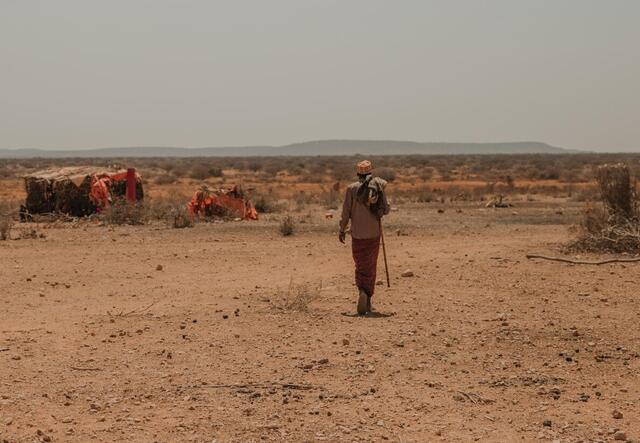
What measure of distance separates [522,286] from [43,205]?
14.6 metres

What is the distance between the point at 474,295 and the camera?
10477mm

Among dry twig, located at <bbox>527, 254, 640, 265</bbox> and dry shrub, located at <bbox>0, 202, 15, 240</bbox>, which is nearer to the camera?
dry twig, located at <bbox>527, 254, 640, 265</bbox>

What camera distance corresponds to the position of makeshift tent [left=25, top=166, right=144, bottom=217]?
21.6 metres

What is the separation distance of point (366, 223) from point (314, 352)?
2128mm

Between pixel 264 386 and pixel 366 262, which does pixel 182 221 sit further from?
pixel 264 386

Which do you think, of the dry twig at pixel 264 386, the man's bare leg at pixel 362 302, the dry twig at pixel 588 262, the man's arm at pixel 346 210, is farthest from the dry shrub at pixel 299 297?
the dry twig at pixel 588 262

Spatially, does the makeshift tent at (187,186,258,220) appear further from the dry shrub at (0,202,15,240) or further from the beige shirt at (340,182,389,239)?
the beige shirt at (340,182,389,239)

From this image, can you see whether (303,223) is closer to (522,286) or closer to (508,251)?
(508,251)

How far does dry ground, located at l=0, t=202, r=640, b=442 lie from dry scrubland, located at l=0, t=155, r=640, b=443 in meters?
0.02

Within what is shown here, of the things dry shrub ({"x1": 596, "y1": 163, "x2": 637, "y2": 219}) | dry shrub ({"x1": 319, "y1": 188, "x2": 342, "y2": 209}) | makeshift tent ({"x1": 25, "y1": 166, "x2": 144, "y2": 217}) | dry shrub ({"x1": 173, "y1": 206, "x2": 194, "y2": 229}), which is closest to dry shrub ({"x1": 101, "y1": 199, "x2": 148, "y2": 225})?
makeshift tent ({"x1": 25, "y1": 166, "x2": 144, "y2": 217})

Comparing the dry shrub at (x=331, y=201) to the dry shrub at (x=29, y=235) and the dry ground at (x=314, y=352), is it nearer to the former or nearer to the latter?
the dry shrub at (x=29, y=235)

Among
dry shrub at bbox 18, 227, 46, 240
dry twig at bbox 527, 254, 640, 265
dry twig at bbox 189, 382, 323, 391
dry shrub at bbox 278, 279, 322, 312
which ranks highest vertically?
dry twig at bbox 527, 254, 640, 265

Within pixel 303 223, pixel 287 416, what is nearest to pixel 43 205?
pixel 303 223

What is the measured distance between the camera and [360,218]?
947 cm
